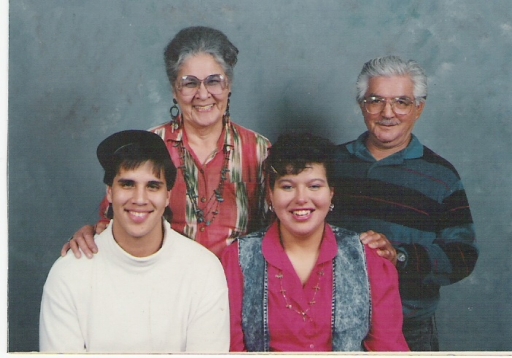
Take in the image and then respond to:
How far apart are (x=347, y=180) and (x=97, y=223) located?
4.23 feet

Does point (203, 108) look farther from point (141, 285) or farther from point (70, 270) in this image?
point (70, 270)

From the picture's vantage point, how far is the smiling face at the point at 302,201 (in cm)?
328

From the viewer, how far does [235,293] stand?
3.35 m

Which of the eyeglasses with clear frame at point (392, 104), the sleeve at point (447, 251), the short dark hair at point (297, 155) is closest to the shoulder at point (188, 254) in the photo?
the short dark hair at point (297, 155)

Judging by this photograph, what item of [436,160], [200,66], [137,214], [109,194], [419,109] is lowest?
[137,214]

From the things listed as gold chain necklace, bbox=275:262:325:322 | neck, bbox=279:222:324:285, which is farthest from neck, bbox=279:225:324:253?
gold chain necklace, bbox=275:262:325:322

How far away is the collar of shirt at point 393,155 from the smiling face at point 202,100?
0.68 m

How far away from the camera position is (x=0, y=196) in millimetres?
3592

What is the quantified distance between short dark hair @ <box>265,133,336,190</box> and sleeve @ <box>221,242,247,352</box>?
406 mm

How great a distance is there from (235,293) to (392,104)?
1.21 metres

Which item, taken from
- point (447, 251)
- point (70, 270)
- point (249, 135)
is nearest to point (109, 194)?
point (70, 270)

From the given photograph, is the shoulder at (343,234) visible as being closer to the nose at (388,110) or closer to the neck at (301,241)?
the neck at (301,241)

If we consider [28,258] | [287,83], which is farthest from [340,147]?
[28,258]

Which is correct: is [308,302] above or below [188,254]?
below
